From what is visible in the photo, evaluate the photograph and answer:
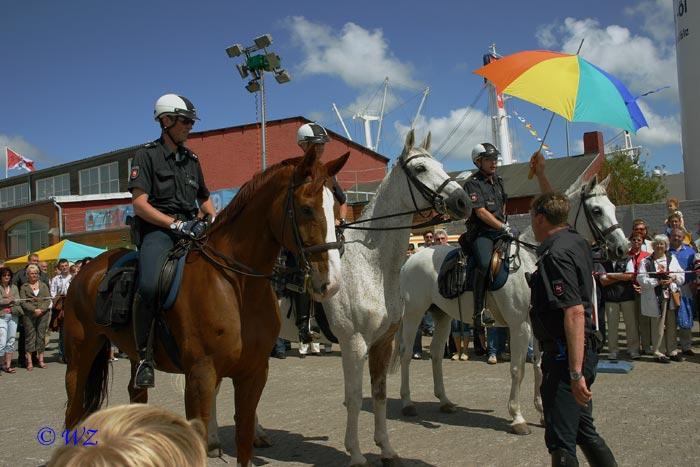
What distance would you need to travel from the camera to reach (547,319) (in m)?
3.77

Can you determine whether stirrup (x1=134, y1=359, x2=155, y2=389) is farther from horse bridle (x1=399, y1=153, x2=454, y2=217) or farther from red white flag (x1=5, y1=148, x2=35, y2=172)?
red white flag (x1=5, y1=148, x2=35, y2=172)

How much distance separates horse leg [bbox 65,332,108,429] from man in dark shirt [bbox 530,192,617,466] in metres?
3.63

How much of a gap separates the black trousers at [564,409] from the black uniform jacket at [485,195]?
3318 millimetres

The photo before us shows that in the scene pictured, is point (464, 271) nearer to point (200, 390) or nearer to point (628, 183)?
point (200, 390)

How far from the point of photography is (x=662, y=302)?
10414 mm

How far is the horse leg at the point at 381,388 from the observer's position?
5.38 m

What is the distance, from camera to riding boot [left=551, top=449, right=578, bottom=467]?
137 inches

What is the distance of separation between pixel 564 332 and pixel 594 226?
4.08 m

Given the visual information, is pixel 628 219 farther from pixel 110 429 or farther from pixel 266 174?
pixel 110 429

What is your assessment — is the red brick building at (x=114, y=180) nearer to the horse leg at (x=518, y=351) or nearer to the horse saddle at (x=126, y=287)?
the horse leg at (x=518, y=351)

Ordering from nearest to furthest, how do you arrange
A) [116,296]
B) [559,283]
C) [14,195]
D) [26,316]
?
[559,283], [116,296], [26,316], [14,195]

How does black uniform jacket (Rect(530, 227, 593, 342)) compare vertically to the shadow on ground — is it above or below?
above

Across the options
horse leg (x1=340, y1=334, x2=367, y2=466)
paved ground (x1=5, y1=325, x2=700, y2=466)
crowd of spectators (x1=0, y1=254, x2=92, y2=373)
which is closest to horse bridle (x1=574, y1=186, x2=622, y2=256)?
paved ground (x1=5, y1=325, x2=700, y2=466)

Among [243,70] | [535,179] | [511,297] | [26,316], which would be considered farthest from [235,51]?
[535,179]
